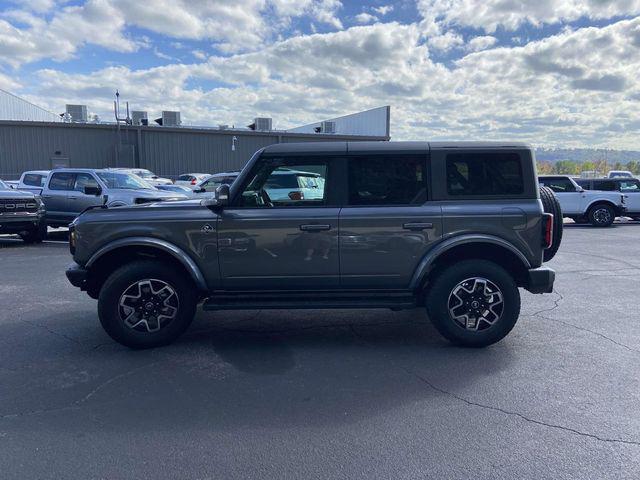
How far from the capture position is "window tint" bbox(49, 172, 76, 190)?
12742 millimetres

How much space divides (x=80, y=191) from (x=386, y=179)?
418 inches

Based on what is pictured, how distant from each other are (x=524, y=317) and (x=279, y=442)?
12.3ft

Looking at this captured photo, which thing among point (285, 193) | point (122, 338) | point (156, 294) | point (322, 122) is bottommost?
point (122, 338)

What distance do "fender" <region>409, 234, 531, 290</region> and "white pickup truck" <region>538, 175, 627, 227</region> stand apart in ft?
41.8

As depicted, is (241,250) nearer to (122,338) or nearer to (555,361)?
(122,338)

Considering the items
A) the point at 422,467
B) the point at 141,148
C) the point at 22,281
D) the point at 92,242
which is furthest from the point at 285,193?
the point at 141,148

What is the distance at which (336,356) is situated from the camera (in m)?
4.44

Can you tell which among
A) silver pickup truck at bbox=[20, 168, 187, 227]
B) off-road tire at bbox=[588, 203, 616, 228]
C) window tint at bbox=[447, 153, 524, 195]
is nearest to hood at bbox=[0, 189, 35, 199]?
silver pickup truck at bbox=[20, 168, 187, 227]

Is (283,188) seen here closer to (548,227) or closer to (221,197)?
(221,197)

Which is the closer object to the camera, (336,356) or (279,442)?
(279,442)

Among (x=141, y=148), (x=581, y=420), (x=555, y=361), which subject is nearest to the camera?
(x=581, y=420)

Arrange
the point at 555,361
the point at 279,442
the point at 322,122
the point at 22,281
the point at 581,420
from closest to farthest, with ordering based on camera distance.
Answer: the point at 279,442 → the point at 581,420 → the point at 555,361 → the point at 22,281 → the point at 322,122

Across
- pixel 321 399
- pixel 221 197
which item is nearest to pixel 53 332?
pixel 221 197

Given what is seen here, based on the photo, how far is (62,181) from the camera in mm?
12805
